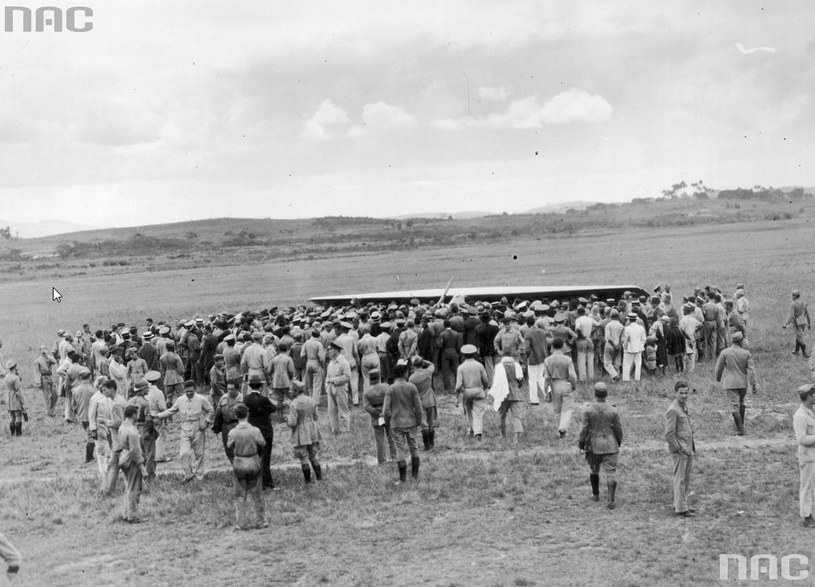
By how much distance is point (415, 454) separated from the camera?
1181cm

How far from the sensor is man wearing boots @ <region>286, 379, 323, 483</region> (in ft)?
38.6

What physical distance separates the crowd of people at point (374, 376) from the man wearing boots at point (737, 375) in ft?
0.08

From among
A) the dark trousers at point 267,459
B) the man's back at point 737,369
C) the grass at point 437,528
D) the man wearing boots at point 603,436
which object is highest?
the man's back at point 737,369

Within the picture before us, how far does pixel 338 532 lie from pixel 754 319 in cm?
1950

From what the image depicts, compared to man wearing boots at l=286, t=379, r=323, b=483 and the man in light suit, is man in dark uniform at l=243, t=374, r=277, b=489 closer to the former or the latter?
man wearing boots at l=286, t=379, r=323, b=483

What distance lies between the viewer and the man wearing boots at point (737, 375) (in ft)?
41.8

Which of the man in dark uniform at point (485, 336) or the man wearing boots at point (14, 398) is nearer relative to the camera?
the man wearing boots at point (14, 398)

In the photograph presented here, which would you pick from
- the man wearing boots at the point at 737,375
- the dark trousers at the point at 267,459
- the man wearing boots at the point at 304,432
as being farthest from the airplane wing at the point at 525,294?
the dark trousers at the point at 267,459

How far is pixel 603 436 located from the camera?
10.4m

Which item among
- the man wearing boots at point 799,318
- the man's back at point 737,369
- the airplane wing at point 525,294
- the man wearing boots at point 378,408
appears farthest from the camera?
the airplane wing at point 525,294

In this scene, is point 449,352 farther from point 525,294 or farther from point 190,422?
point 525,294

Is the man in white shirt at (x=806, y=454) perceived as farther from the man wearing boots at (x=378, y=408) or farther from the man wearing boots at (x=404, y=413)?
the man wearing boots at (x=378, y=408)

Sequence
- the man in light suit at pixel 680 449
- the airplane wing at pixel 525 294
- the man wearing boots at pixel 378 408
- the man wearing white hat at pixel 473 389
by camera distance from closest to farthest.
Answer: the man in light suit at pixel 680 449 → the man wearing boots at pixel 378 408 → the man wearing white hat at pixel 473 389 → the airplane wing at pixel 525 294

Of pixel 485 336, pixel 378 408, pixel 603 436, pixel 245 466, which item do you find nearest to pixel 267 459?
pixel 245 466
